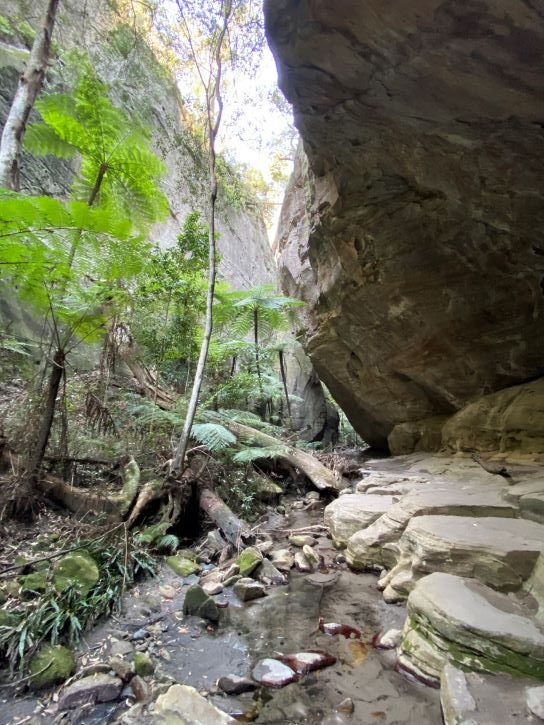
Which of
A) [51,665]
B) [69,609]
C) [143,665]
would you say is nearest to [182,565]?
[69,609]

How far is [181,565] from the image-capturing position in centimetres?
352

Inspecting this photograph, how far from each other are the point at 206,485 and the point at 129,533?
4.19ft

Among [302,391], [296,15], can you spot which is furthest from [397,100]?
[302,391]

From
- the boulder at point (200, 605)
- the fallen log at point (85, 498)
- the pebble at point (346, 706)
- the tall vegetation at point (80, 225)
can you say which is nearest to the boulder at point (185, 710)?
the pebble at point (346, 706)

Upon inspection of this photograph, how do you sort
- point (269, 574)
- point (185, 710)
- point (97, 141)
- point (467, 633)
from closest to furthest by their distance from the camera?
point (185, 710)
point (467, 633)
point (269, 574)
point (97, 141)

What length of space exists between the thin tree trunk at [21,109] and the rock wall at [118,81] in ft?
4.66

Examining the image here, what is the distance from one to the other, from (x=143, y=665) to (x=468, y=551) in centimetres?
219

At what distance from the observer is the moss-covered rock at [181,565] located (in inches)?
137

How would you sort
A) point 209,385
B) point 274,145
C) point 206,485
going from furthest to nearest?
point 274,145, point 209,385, point 206,485

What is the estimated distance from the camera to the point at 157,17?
6742 millimetres

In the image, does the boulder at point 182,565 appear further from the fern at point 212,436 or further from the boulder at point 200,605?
the fern at point 212,436

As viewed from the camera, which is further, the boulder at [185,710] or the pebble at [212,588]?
the pebble at [212,588]

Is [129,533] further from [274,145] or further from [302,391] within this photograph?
[274,145]

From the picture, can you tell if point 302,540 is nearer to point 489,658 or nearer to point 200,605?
point 200,605
